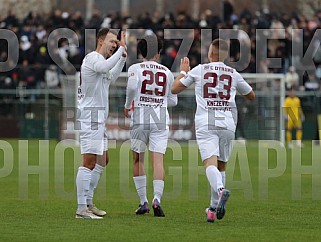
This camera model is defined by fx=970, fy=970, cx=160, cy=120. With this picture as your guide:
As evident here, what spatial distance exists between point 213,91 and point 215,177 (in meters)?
1.16

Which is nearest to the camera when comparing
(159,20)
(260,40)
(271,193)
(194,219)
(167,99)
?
(194,219)

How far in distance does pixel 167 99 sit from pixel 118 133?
62.9 ft

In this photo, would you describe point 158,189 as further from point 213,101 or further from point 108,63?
point 108,63

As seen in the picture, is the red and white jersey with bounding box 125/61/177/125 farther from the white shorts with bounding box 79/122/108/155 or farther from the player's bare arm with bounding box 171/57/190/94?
the white shorts with bounding box 79/122/108/155

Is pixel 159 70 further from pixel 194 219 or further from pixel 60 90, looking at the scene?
pixel 60 90

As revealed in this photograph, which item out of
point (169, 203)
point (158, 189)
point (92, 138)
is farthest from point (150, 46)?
point (169, 203)

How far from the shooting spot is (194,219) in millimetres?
12922

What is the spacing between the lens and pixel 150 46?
44.3ft

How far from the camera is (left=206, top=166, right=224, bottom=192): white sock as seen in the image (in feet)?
40.5

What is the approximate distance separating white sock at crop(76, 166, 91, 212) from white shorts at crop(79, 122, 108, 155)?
0.27m

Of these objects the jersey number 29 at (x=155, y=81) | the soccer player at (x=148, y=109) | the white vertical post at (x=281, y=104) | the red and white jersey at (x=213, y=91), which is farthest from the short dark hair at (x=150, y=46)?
the white vertical post at (x=281, y=104)

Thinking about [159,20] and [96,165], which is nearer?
[96,165]

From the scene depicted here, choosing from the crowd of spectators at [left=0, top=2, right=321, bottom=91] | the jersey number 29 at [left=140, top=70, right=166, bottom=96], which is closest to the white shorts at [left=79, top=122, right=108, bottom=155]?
the jersey number 29 at [left=140, top=70, right=166, bottom=96]

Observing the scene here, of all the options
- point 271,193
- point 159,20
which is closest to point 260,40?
point 159,20
